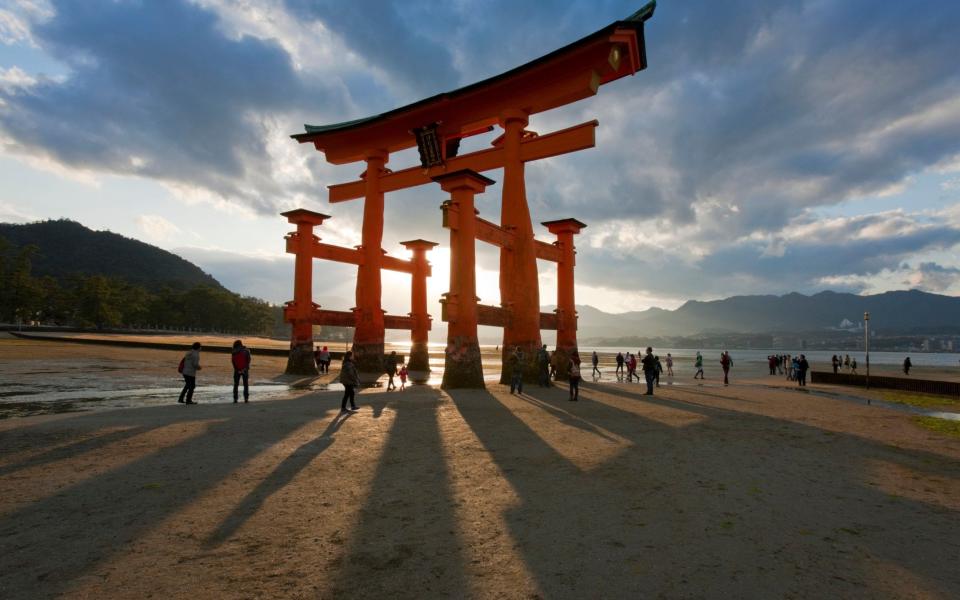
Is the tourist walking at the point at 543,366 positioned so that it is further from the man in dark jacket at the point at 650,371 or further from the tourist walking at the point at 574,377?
the tourist walking at the point at 574,377

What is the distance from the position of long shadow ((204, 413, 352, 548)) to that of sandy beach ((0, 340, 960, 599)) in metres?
0.03

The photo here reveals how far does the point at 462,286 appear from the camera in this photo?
776 inches

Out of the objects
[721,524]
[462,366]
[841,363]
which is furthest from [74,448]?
[841,363]

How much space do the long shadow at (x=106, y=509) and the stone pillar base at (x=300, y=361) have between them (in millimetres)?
17586

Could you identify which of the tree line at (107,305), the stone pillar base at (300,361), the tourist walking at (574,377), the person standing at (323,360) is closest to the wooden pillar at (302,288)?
the stone pillar base at (300,361)

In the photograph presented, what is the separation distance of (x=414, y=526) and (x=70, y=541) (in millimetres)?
2808

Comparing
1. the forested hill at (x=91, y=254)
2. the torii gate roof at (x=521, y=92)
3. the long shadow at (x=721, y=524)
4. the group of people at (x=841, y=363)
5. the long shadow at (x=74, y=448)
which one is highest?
the forested hill at (x=91, y=254)

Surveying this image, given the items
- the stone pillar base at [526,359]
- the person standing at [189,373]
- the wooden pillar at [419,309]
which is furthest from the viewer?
the wooden pillar at [419,309]

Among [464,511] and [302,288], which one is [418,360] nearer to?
[302,288]

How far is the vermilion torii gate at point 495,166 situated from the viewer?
64.1ft

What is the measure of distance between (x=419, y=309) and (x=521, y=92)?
15926 mm

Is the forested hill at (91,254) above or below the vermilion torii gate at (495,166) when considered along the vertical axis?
above

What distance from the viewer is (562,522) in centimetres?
453

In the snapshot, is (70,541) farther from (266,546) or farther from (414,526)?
(414,526)
